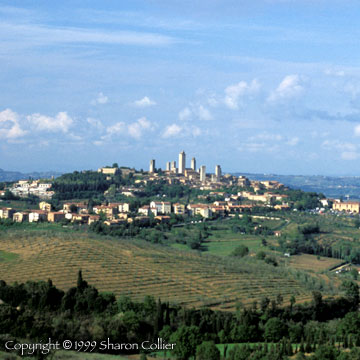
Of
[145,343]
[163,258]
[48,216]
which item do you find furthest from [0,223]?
[145,343]

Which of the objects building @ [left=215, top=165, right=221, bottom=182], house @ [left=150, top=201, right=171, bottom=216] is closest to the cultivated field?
house @ [left=150, top=201, right=171, bottom=216]

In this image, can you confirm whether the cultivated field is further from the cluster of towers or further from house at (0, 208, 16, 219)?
the cluster of towers

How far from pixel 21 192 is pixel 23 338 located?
5835 centimetres

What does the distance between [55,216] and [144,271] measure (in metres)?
24.8

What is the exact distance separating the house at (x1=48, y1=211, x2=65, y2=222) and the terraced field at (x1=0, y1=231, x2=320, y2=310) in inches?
555

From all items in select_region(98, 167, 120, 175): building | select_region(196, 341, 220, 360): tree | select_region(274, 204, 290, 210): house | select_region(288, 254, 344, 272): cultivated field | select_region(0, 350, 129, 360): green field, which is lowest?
select_region(288, 254, 344, 272): cultivated field

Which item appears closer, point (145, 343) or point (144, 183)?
→ point (145, 343)

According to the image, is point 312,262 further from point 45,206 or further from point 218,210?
point 45,206

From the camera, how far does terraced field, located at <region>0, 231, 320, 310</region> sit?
2759cm

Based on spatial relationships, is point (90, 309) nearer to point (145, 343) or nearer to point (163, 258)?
point (145, 343)

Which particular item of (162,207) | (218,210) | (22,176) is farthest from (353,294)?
(22,176)

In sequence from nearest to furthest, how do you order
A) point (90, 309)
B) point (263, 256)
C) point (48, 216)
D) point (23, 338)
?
Result: point (23, 338) < point (90, 309) < point (263, 256) < point (48, 216)

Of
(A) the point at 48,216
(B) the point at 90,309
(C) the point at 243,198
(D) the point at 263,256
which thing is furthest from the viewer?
A: (C) the point at 243,198

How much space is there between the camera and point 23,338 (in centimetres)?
1797
